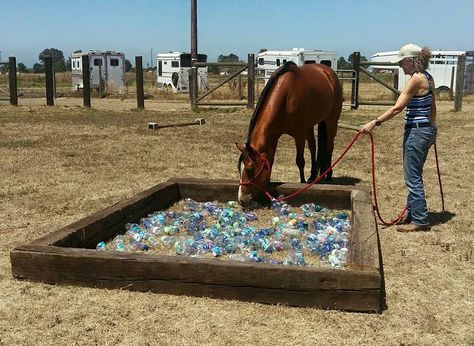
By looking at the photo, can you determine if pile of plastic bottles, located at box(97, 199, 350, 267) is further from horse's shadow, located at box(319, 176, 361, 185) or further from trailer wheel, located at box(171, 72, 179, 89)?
trailer wheel, located at box(171, 72, 179, 89)

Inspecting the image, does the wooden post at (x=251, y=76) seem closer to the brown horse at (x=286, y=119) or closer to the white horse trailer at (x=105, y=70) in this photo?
the brown horse at (x=286, y=119)

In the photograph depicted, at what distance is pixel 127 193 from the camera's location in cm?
689

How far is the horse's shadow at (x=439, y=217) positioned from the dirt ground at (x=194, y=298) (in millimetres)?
11

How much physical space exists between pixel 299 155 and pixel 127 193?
228cm

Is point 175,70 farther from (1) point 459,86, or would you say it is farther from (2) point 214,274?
(2) point 214,274

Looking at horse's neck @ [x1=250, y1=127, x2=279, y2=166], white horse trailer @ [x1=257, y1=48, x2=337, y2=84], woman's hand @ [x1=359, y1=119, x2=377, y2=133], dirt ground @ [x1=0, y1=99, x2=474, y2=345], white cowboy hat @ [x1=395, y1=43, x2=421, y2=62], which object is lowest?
dirt ground @ [x1=0, y1=99, x2=474, y2=345]

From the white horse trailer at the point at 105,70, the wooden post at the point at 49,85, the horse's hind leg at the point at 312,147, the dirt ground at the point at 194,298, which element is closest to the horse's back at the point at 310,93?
the horse's hind leg at the point at 312,147

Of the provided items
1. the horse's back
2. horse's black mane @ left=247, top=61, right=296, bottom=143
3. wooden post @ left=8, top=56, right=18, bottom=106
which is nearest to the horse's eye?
horse's black mane @ left=247, top=61, right=296, bottom=143

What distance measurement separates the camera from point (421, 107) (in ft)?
16.6

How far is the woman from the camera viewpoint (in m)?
4.94

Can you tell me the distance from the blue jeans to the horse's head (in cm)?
144

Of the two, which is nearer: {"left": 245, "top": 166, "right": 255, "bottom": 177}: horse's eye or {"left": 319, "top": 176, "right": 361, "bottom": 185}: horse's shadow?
{"left": 245, "top": 166, "right": 255, "bottom": 177}: horse's eye

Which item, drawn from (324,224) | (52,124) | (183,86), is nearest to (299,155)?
(324,224)

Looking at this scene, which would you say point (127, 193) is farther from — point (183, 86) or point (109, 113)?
point (183, 86)
